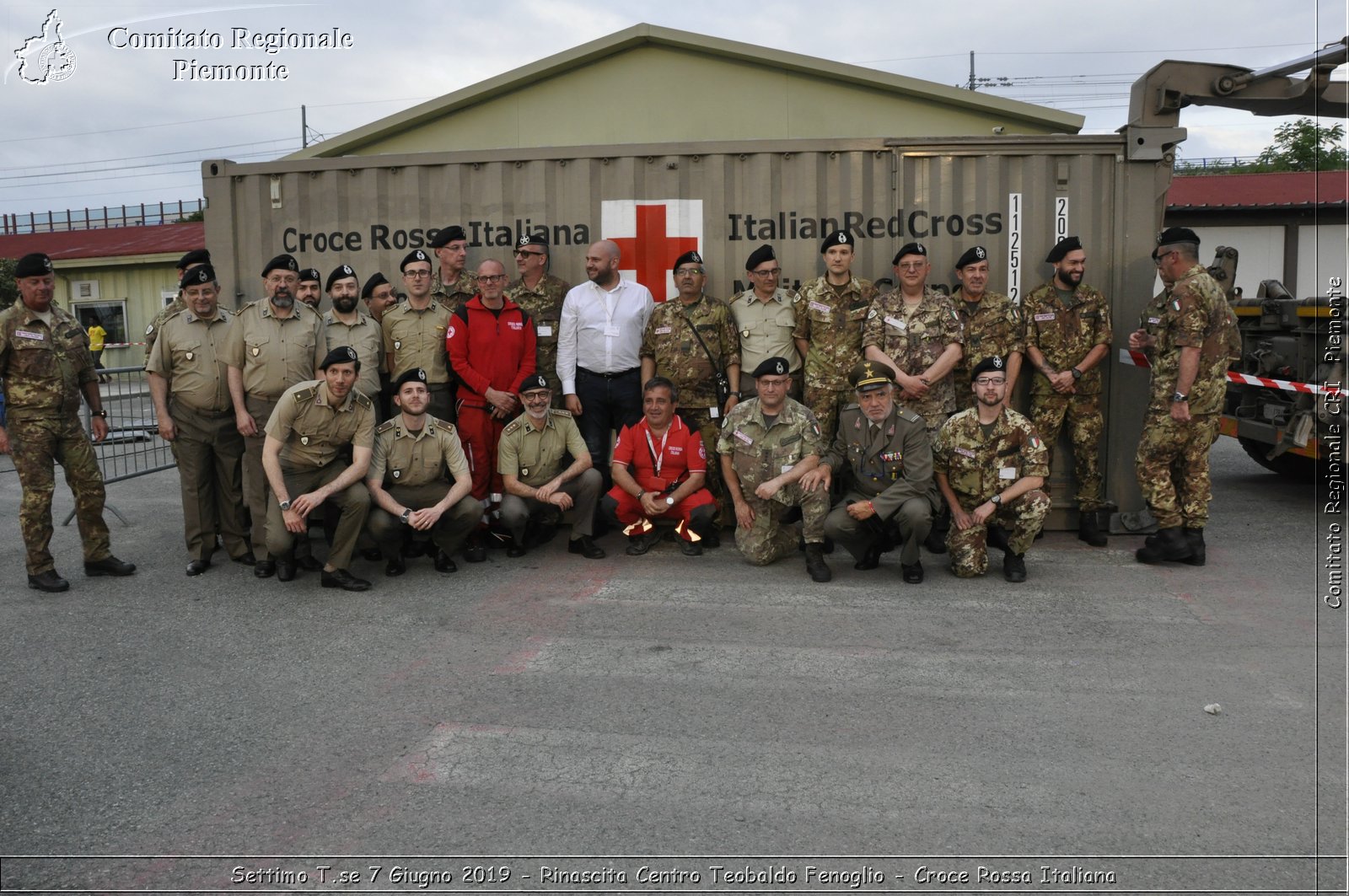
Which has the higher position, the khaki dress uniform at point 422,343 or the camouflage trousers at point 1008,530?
the khaki dress uniform at point 422,343

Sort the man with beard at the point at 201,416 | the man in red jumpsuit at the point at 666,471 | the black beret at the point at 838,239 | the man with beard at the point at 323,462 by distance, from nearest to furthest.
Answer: the man with beard at the point at 323,462, the man with beard at the point at 201,416, the man in red jumpsuit at the point at 666,471, the black beret at the point at 838,239

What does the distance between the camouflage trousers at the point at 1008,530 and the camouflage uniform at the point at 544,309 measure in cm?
288

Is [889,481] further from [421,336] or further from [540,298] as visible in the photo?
[421,336]

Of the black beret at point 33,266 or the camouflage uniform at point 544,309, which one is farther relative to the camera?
the camouflage uniform at point 544,309

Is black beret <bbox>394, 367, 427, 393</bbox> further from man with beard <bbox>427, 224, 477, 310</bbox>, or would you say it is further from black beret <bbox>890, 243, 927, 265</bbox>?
black beret <bbox>890, 243, 927, 265</bbox>

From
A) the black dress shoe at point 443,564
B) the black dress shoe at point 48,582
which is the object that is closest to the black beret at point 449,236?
the black dress shoe at point 443,564

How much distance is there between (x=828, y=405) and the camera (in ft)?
21.8

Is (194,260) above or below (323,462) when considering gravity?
above

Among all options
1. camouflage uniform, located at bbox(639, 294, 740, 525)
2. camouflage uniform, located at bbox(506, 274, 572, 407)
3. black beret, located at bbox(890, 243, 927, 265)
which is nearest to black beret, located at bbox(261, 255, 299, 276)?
camouflage uniform, located at bbox(506, 274, 572, 407)

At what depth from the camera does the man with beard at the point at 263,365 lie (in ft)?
20.2

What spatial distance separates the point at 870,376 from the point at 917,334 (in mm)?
730

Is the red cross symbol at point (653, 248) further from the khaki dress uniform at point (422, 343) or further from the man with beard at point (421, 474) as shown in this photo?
the man with beard at point (421, 474)

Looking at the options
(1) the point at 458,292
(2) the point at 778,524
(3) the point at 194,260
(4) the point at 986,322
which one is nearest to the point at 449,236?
(1) the point at 458,292

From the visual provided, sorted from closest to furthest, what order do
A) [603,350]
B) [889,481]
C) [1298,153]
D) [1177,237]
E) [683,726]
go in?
[683,726]
[889,481]
[1177,237]
[603,350]
[1298,153]
